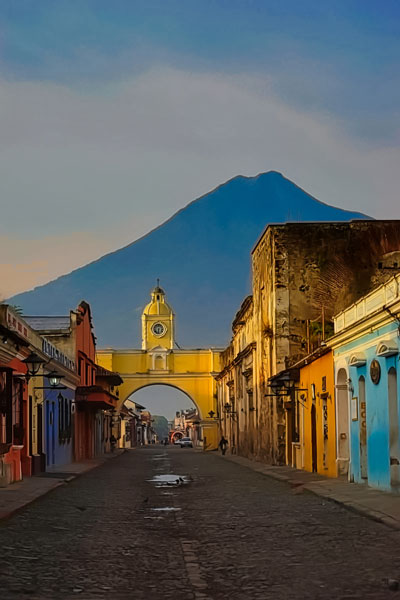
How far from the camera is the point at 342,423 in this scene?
23.5 m

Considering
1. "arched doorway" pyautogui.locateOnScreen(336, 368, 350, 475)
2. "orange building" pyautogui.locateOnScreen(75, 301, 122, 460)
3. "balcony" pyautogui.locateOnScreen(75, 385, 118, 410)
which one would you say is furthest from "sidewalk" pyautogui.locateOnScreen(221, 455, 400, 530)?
"orange building" pyautogui.locateOnScreen(75, 301, 122, 460)

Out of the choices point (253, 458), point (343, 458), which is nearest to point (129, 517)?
point (343, 458)

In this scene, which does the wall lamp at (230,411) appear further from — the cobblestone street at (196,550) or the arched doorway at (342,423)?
the cobblestone street at (196,550)

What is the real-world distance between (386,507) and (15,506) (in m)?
6.04

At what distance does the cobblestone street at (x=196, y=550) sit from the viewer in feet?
26.5

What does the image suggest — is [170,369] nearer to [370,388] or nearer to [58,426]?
[58,426]

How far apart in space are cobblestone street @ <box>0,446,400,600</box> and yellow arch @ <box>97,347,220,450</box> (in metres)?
61.3

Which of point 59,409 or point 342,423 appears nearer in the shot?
point 342,423

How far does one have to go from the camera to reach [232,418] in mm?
55594

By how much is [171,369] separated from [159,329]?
8019 millimetres

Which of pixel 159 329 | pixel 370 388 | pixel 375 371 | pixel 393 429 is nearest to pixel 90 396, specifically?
pixel 370 388

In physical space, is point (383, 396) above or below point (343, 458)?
above

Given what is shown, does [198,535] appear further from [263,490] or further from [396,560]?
[263,490]

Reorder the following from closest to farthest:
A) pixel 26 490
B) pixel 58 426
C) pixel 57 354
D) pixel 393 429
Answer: pixel 393 429, pixel 26 490, pixel 58 426, pixel 57 354
